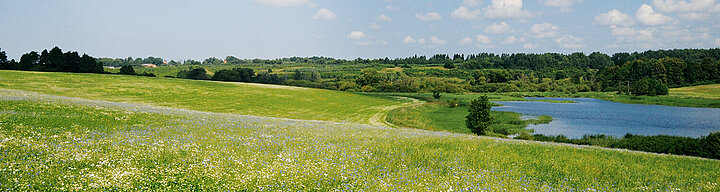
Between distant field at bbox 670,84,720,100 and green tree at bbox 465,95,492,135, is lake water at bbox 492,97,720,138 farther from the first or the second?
distant field at bbox 670,84,720,100

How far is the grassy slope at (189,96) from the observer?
2217 inches

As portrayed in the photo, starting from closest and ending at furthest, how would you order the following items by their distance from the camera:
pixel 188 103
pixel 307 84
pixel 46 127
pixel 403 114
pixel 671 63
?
pixel 46 127 → pixel 188 103 → pixel 403 114 → pixel 307 84 → pixel 671 63

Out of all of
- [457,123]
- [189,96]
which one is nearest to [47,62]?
[189,96]

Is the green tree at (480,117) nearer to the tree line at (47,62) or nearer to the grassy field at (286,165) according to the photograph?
the grassy field at (286,165)

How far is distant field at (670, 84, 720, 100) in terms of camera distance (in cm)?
11075

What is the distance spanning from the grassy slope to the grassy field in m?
40.8

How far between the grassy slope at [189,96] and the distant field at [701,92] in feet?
357

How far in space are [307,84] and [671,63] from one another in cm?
15027

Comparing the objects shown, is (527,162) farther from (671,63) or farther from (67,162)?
(671,63)

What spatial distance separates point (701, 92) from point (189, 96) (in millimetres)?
151173

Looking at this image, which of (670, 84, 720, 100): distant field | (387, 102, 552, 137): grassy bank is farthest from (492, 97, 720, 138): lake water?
(670, 84, 720, 100): distant field

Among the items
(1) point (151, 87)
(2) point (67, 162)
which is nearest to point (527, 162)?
(2) point (67, 162)

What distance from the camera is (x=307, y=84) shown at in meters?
125

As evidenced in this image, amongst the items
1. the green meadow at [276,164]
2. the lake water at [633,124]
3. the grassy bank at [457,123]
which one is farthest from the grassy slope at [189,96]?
the green meadow at [276,164]
